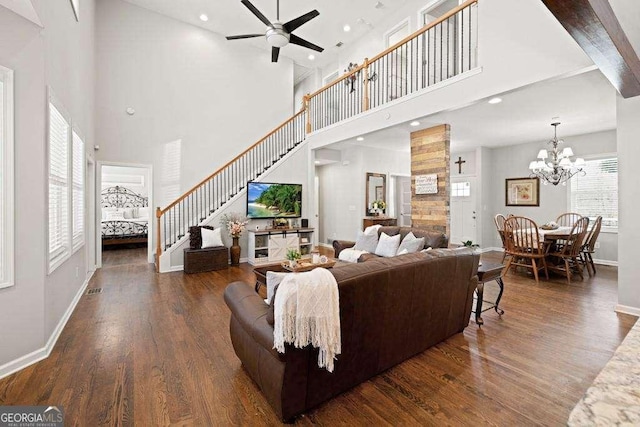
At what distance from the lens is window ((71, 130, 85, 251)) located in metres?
3.90

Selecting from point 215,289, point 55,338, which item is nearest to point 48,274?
point 55,338

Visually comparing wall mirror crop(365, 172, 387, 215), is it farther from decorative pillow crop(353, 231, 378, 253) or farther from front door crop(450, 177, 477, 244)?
decorative pillow crop(353, 231, 378, 253)

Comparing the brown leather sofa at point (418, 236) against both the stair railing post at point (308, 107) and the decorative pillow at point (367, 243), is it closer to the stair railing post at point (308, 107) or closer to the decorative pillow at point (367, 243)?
the decorative pillow at point (367, 243)

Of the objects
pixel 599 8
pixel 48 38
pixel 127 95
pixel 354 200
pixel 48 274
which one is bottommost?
pixel 48 274

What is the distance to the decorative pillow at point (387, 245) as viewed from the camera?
15.1 feet

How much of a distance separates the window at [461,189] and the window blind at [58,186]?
331 inches

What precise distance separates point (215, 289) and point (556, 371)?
4.10 metres

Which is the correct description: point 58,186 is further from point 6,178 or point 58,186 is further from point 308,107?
point 308,107

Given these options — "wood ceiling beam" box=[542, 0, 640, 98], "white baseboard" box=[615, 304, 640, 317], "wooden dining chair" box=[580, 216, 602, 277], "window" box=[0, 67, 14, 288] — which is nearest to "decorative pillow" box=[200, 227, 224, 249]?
"window" box=[0, 67, 14, 288]

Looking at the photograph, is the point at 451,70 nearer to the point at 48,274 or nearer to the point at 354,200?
the point at 354,200

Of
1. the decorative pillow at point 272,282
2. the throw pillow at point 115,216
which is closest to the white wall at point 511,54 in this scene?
the decorative pillow at point 272,282

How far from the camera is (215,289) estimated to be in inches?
175

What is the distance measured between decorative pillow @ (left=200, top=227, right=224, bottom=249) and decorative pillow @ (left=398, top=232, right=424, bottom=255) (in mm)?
3603

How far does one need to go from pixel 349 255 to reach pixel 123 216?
7930 mm
